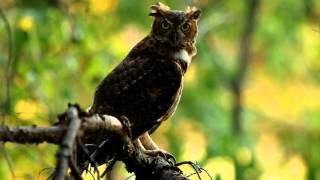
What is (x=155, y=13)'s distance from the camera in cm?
482

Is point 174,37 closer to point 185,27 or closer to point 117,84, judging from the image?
point 185,27

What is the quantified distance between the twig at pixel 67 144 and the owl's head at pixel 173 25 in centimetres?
258

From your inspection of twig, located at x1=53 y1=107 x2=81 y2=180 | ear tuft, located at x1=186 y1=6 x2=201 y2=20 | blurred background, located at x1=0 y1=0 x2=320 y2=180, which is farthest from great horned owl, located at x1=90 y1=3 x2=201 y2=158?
twig, located at x1=53 y1=107 x2=81 y2=180

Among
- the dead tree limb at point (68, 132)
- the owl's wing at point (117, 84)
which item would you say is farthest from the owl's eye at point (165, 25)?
the dead tree limb at point (68, 132)

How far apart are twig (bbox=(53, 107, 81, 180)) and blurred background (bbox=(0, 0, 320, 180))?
353cm

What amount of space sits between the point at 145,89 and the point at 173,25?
0.51 meters

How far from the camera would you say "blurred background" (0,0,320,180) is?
247 inches

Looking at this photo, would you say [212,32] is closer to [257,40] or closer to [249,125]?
[257,40]

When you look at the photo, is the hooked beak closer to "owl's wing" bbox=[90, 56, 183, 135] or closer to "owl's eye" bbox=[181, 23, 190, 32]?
"owl's eye" bbox=[181, 23, 190, 32]

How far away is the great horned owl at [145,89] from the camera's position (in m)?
4.38

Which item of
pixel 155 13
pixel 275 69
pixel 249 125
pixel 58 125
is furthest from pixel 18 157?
pixel 275 69

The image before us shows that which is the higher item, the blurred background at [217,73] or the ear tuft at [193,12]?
the ear tuft at [193,12]

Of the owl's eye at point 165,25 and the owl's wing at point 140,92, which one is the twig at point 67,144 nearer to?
the owl's wing at point 140,92

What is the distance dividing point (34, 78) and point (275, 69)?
574 centimetres
